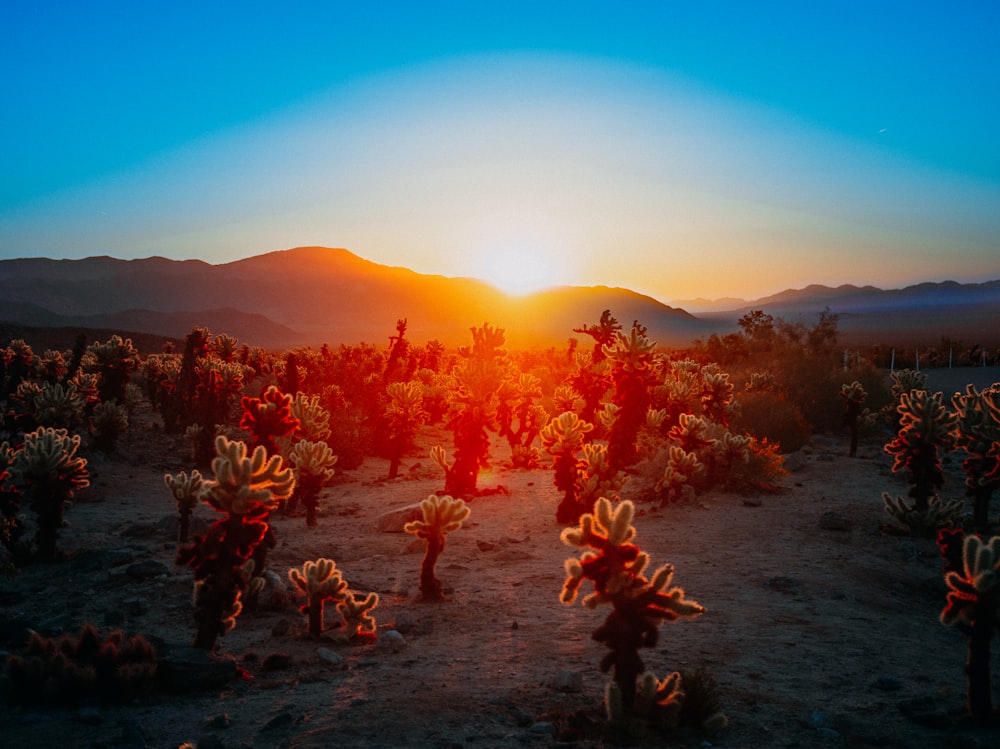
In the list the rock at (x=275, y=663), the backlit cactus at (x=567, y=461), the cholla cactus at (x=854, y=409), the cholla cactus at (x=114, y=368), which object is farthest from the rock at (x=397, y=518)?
the cholla cactus at (x=114, y=368)

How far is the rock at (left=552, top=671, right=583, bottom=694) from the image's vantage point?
553cm

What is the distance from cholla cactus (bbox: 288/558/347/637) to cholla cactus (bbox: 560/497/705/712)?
291cm

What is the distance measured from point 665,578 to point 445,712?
6.29 feet

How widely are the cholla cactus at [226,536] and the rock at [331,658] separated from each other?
912mm

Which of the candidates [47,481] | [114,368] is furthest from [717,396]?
[114,368]

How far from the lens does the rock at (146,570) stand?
8.88m

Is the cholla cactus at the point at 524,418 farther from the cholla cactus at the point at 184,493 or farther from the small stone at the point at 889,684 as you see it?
the small stone at the point at 889,684

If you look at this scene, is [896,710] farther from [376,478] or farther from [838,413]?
[838,413]

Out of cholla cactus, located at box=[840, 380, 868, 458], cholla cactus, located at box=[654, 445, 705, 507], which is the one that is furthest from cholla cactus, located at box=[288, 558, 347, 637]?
cholla cactus, located at box=[840, 380, 868, 458]

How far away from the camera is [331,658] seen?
6.36 meters

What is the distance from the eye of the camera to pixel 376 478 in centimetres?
1775

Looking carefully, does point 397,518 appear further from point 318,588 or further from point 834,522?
point 834,522

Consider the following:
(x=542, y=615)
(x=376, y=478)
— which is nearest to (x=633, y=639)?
(x=542, y=615)

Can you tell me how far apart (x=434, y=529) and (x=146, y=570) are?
3.99 m
